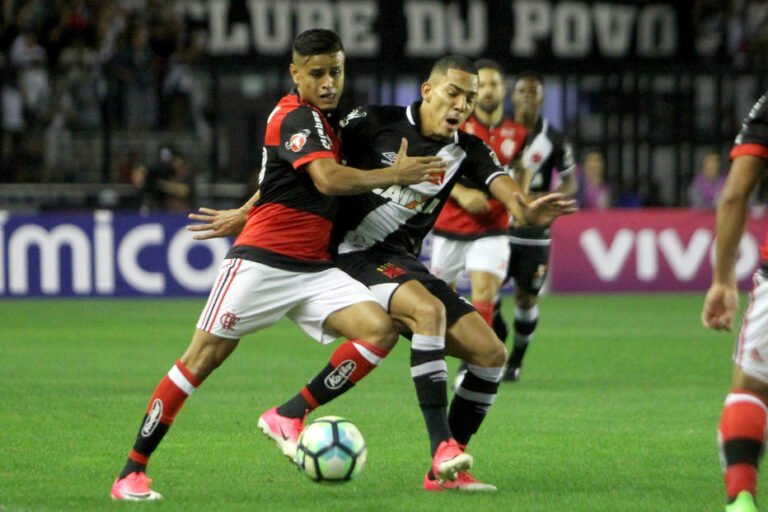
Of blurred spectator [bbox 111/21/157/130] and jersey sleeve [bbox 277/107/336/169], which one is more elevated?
jersey sleeve [bbox 277/107/336/169]

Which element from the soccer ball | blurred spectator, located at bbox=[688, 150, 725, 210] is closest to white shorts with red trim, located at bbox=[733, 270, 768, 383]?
the soccer ball

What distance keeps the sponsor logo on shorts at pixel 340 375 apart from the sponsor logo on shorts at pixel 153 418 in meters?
0.83

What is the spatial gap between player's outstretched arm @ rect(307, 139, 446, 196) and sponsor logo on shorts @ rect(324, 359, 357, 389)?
0.82 m

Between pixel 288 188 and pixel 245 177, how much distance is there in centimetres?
1531

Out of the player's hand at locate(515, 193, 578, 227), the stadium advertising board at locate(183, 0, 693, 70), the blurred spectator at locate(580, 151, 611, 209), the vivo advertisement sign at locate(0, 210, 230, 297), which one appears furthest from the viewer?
the stadium advertising board at locate(183, 0, 693, 70)

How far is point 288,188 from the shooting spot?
698cm

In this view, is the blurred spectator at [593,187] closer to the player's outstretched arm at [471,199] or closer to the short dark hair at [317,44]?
the player's outstretched arm at [471,199]

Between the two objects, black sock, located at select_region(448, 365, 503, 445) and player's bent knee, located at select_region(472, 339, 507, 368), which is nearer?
player's bent knee, located at select_region(472, 339, 507, 368)

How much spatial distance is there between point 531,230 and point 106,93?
11.2m

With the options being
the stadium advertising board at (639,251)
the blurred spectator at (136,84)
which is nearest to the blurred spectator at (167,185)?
the blurred spectator at (136,84)

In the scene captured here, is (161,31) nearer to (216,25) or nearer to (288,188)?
(216,25)

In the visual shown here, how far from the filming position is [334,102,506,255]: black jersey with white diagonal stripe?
736cm

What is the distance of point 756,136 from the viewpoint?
536cm

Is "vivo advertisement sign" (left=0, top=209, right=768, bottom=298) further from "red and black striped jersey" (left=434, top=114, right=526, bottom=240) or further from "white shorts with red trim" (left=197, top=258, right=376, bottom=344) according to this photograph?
"white shorts with red trim" (left=197, top=258, right=376, bottom=344)
